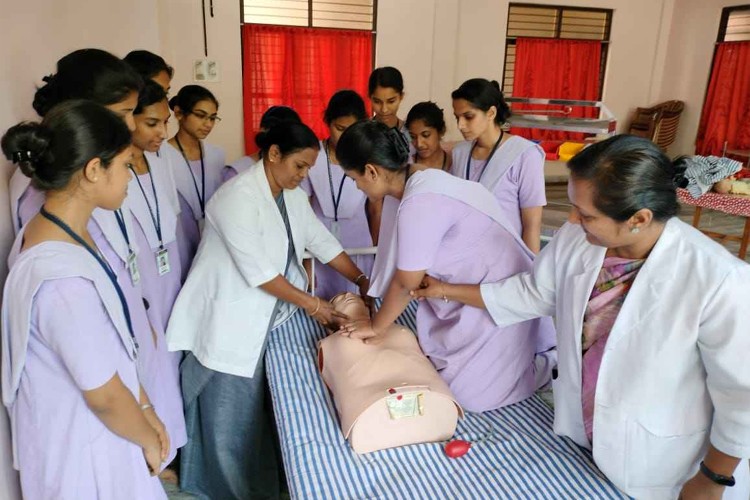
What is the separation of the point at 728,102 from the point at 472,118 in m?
7.47

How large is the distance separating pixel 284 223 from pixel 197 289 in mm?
419

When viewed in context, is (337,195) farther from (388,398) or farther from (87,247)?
(87,247)

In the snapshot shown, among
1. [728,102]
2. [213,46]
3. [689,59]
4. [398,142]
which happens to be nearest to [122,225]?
[398,142]

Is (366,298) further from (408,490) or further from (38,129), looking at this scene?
(38,129)

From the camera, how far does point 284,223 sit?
2148 millimetres

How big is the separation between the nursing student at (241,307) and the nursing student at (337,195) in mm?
395

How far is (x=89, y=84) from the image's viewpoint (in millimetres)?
1498

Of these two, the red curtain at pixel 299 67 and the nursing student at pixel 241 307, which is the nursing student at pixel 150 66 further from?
the red curtain at pixel 299 67

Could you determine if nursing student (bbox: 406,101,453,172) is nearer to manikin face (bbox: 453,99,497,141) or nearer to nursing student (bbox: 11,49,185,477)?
manikin face (bbox: 453,99,497,141)

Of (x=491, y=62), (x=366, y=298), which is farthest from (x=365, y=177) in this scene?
(x=491, y=62)

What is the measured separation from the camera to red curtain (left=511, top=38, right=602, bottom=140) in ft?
26.1

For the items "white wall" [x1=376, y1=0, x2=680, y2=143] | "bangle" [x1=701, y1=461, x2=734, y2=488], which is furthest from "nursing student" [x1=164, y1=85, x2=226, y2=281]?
"white wall" [x1=376, y1=0, x2=680, y2=143]

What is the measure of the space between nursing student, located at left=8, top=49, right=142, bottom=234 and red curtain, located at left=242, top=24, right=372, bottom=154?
16.8 feet

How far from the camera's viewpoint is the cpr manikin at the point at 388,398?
1.57m
